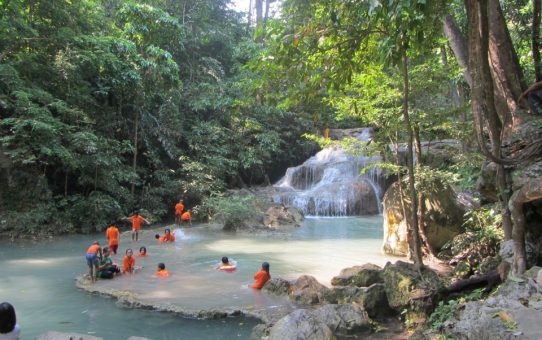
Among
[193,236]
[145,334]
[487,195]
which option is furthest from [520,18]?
[193,236]

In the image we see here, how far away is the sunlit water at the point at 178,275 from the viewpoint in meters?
7.07

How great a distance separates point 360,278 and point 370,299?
56.3 inches

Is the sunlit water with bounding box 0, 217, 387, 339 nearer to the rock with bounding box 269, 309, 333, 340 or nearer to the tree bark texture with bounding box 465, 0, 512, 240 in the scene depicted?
the rock with bounding box 269, 309, 333, 340

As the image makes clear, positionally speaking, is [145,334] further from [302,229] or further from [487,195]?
[302,229]

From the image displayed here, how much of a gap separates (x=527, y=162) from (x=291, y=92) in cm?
342

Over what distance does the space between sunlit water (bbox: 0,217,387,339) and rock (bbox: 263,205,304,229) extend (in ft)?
2.37

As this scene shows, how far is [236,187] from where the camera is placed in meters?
25.0

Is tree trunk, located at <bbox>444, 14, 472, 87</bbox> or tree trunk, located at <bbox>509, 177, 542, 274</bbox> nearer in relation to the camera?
tree trunk, located at <bbox>509, 177, 542, 274</bbox>

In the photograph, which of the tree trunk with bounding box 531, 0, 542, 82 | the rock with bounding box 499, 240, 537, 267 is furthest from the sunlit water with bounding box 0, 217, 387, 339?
the tree trunk with bounding box 531, 0, 542, 82

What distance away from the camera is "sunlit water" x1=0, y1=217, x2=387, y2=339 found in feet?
23.2

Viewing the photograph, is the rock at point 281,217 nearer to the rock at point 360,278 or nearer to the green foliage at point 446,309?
the rock at point 360,278

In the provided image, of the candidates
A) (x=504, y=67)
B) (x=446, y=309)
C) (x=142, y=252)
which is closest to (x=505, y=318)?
(x=446, y=309)

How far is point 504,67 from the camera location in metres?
6.30

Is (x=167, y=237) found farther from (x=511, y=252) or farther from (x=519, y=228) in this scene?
(x=519, y=228)
